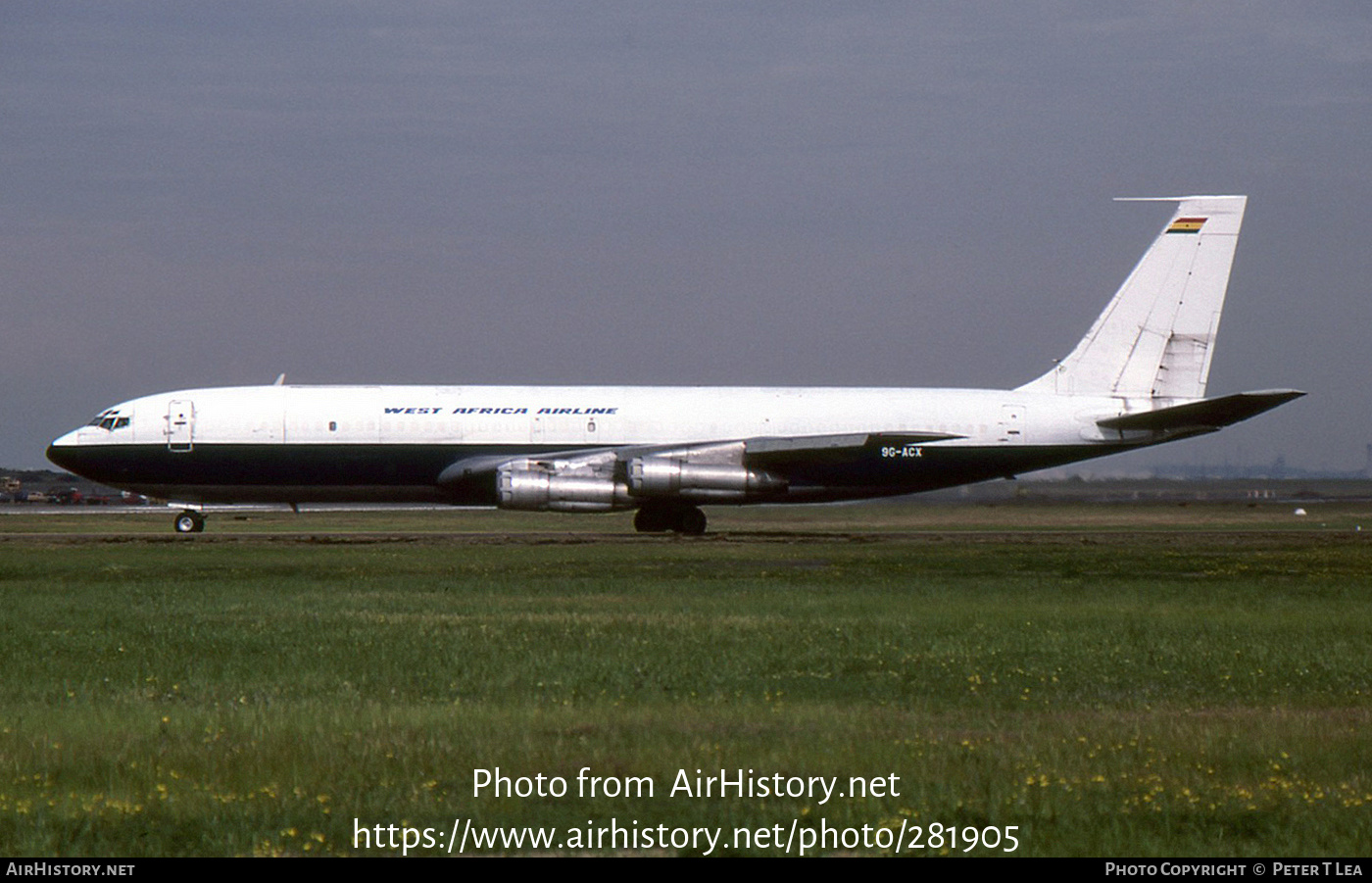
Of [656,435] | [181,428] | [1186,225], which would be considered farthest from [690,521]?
[1186,225]

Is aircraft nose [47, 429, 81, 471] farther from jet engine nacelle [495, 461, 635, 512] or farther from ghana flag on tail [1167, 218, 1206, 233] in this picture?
ghana flag on tail [1167, 218, 1206, 233]

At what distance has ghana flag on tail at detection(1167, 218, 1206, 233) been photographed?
49969mm

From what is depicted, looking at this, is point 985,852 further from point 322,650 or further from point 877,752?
point 322,650

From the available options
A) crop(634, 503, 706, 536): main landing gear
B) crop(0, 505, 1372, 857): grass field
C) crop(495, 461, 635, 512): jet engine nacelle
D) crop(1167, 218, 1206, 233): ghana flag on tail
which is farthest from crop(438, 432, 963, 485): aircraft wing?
crop(0, 505, 1372, 857): grass field

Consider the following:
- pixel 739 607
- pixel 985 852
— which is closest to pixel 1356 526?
pixel 739 607

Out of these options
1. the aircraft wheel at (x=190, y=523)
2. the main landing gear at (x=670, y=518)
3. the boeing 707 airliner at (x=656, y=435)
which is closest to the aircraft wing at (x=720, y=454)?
the boeing 707 airliner at (x=656, y=435)

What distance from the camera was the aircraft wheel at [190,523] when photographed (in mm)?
48875

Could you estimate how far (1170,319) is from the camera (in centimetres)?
4991

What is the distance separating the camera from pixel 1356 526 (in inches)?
2234

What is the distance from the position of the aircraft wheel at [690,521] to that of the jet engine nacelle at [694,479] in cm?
158

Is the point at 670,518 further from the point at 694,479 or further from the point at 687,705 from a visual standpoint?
the point at 687,705

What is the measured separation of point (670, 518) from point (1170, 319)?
16.9 metres

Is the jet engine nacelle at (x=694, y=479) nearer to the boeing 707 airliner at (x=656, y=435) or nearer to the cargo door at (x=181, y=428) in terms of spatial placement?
the boeing 707 airliner at (x=656, y=435)
